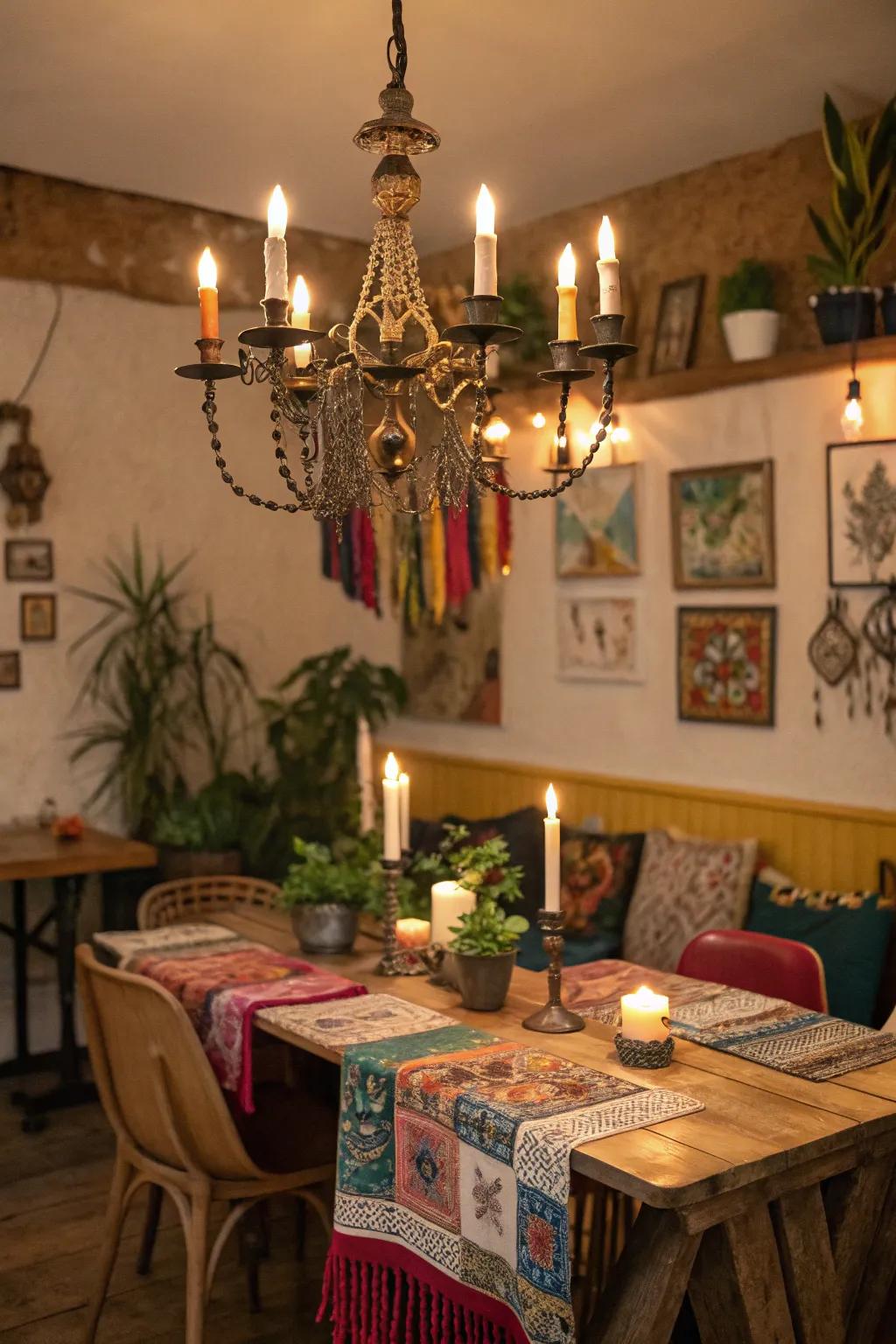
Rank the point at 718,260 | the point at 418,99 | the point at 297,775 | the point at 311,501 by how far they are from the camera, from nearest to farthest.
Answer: the point at 311,501 < the point at 418,99 < the point at 718,260 < the point at 297,775

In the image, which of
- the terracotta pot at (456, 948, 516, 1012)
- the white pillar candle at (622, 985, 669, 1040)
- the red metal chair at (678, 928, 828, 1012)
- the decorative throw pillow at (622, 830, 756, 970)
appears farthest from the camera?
the decorative throw pillow at (622, 830, 756, 970)

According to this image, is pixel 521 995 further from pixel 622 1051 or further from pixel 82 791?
pixel 82 791

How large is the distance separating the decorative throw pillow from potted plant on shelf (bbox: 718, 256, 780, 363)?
1.65m

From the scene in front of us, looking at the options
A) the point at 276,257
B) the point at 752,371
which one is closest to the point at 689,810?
the point at 752,371

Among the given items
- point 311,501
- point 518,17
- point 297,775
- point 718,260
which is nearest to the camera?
point 311,501

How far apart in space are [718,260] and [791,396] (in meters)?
0.66

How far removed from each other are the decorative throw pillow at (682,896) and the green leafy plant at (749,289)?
1.79m

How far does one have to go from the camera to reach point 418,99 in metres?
→ 4.26

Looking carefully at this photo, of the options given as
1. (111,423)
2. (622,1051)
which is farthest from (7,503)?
(622,1051)

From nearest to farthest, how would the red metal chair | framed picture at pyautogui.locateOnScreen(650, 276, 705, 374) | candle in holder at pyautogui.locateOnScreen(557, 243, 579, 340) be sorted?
candle in holder at pyautogui.locateOnScreen(557, 243, 579, 340)
the red metal chair
framed picture at pyautogui.locateOnScreen(650, 276, 705, 374)

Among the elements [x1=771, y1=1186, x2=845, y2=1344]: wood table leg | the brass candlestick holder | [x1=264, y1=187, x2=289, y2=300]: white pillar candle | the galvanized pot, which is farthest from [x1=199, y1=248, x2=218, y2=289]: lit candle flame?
[x1=771, y1=1186, x2=845, y2=1344]: wood table leg

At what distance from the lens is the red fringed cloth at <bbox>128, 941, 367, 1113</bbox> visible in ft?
9.30

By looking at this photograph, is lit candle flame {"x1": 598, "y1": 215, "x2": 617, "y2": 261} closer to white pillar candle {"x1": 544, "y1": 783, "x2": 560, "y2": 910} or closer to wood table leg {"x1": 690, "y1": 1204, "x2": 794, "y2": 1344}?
white pillar candle {"x1": 544, "y1": 783, "x2": 560, "y2": 910}

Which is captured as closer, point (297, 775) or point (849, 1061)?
point (849, 1061)
